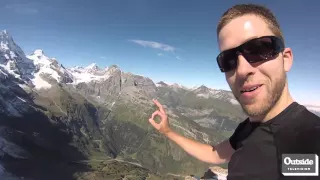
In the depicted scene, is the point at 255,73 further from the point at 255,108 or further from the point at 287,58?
the point at 287,58

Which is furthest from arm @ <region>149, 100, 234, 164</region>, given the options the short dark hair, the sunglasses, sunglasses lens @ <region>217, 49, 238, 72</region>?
the short dark hair

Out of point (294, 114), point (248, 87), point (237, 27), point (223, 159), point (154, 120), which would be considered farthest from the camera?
point (154, 120)

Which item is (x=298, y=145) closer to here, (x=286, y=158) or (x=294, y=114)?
(x=286, y=158)

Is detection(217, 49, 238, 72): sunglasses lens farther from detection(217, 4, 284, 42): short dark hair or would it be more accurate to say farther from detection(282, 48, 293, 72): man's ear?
detection(282, 48, 293, 72): man's ear

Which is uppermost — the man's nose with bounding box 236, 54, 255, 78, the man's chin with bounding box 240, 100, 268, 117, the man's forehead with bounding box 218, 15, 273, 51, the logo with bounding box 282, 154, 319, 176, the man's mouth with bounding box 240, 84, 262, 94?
the man's forehead with bounding box 218, 15, 273, 51

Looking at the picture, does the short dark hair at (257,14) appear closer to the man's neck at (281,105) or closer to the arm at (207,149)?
the man's neck at (281,105)

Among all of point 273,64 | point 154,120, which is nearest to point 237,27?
point 273,64

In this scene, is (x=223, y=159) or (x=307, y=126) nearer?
(x=307, y=126)
